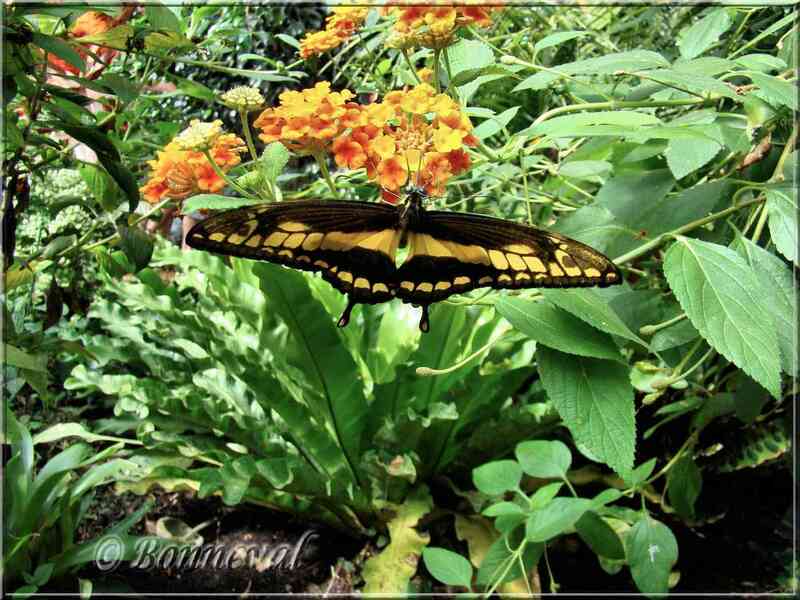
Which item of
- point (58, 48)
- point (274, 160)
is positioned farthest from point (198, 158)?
point (58, 48)

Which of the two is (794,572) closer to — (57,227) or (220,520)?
(220,520)

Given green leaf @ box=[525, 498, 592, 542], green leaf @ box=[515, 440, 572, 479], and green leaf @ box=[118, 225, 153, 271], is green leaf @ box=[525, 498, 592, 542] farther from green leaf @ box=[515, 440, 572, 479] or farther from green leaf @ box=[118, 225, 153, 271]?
green leaf @ box=[118, 225, 153, 271]

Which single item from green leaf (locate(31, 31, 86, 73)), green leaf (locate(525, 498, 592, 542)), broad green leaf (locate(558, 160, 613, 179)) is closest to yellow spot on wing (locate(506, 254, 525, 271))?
broad green leaf (locate(558, 160, 613, 179))

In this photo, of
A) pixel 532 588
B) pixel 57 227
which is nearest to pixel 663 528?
pixel 532 588

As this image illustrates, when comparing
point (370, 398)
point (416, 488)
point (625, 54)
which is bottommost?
point (416, 488)

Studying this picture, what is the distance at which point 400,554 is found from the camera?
153 cm

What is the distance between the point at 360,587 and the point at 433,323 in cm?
66

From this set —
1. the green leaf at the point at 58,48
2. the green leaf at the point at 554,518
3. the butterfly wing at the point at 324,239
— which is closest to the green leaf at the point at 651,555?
the green leaf at the point at 554,518

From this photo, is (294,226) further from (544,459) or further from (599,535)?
(599,535)

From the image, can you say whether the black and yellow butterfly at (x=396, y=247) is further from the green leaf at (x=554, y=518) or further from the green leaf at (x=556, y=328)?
the green leaf at (x=554, y=518)

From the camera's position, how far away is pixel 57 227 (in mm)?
1538

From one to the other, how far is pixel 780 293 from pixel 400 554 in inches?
45.1

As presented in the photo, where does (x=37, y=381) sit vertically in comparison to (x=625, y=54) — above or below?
below

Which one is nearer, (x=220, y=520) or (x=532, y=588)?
(x=532, y=588)
